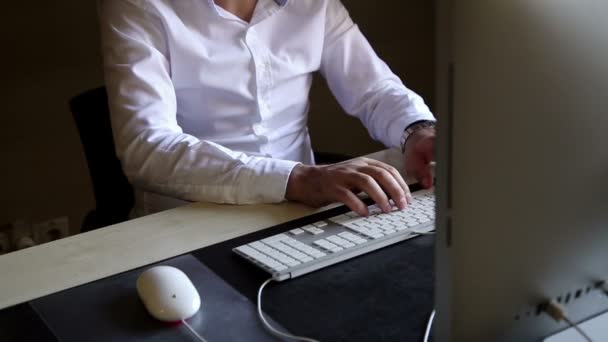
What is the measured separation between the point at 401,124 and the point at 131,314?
765mm

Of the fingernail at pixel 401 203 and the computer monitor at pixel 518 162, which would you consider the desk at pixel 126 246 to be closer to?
the fingernail at pixel 401 203

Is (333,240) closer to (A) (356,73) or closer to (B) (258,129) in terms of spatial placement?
(B) (258,129)

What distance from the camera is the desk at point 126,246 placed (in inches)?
37.4

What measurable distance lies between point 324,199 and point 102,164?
1.85ft

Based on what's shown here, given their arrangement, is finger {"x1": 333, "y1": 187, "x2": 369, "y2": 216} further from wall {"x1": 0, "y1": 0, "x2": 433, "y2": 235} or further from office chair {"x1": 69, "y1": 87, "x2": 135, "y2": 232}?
wall {"x1": 0, "y1": 0, "x2": 433, "y2": 235}

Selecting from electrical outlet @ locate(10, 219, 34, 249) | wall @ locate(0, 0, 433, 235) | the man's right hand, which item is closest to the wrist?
the man's right hand

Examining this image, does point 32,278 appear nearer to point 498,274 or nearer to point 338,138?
point 498,274

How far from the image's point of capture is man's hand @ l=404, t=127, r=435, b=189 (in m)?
1.23

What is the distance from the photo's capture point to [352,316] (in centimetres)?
84

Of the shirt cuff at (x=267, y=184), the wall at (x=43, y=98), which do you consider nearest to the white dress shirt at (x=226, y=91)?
the shirt cuff at (x=267, y=184)

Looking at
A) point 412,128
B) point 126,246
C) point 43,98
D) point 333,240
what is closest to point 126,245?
point 126,246

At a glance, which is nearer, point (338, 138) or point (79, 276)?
point (79, 276)

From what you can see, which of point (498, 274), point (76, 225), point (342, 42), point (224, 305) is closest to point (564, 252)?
point (498, 274)

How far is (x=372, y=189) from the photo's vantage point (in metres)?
1.10
